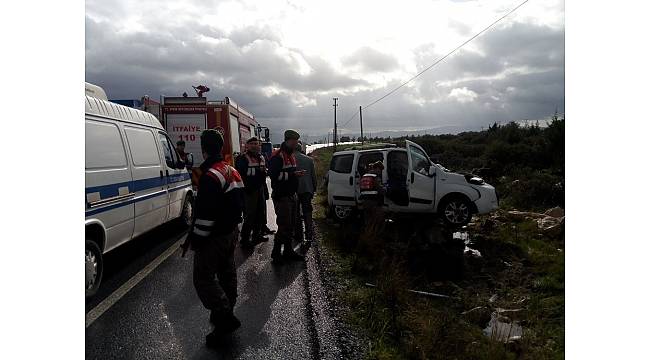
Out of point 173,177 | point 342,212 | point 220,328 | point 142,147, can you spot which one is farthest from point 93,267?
point 342,212

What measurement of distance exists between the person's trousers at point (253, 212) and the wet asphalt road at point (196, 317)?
1.00 metres

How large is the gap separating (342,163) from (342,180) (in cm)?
49

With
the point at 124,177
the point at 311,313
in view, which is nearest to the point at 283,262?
the point at 311,313

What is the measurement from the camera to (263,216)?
8.11m

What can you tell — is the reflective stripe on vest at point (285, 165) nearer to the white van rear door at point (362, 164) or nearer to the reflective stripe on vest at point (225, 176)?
the reflective stripe on vest at point (225, 176)

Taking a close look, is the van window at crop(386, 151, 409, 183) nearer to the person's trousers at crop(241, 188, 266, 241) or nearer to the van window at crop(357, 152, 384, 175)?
the van window at crop(357, 152, 384, 175)

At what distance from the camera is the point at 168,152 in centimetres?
779

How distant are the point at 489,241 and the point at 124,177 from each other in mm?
6424

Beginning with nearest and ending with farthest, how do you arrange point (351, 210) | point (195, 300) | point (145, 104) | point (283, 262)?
point (195, 300), point (283, 262), point (351, 210), point (145, 104)

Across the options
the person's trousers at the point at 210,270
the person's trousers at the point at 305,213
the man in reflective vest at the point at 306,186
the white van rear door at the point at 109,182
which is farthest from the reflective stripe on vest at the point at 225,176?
the person's trousers at the point at 305,213

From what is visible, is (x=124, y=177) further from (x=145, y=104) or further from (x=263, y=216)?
(x=145, y=104)

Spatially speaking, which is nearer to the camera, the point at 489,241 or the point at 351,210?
the point at 489,241

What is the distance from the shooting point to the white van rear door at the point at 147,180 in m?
6.13

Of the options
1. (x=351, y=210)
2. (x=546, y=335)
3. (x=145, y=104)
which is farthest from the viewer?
(x=145, y=104)
